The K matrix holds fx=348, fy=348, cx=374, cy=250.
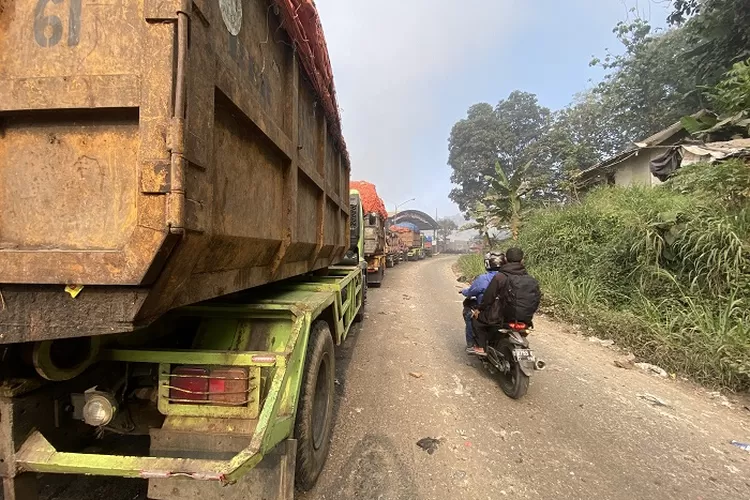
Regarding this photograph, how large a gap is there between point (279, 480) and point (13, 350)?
131 centimetres

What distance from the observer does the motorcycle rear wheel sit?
3.59 meters

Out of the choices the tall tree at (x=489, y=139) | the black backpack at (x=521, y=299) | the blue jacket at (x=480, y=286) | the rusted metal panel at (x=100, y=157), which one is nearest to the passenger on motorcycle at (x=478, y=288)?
the blue jacket at (x=480, y=286)

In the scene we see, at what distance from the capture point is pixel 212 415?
5.66ft

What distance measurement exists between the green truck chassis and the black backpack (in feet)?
7.23

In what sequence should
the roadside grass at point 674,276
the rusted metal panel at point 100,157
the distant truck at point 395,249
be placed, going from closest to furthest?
the rusted metal panel at point 100,157, the roadside grass at point 674,276, the distant truck at point 395,249

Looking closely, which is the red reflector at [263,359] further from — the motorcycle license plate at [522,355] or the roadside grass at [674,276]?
the roadside grass at [674,276]

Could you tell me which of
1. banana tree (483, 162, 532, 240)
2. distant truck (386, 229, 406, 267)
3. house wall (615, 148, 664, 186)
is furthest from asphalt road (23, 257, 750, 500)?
distant truck (386, 229, 406, 267)

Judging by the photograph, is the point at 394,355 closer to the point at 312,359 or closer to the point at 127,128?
the point at 312,359

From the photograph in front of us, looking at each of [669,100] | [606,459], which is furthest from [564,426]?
[669,100]

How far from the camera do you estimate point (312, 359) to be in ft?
7.55

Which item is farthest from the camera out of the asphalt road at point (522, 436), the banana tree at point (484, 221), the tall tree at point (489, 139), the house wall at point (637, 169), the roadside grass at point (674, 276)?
the tall tree at point (489, 139)

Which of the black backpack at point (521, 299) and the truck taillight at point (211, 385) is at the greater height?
the black backpack at point (521, 299)

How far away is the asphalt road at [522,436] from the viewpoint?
2.36m

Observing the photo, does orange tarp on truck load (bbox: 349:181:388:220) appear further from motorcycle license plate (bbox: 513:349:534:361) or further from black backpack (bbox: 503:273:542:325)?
motorcycle license plate (bbox: 513:349:534:361)
